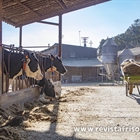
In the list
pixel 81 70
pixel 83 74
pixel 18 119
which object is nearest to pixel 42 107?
pixel 18 119

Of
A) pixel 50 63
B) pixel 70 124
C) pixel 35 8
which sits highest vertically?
pixel 35 8

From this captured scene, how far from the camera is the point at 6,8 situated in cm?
681

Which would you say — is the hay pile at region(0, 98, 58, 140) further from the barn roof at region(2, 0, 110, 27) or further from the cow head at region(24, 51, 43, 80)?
the barn roof at region(2, 0, 110, 27)

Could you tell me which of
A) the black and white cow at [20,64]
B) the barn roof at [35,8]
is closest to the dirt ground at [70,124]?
the black and white cow at [20,64]

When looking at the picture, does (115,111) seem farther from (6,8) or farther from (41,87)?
(6,8)

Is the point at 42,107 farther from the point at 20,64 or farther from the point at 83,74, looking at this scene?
the point at 83,74

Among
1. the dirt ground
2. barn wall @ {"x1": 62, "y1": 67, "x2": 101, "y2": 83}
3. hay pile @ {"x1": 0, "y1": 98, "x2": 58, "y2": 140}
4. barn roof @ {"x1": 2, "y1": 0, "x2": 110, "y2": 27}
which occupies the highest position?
barn roof @ {"x1": 2, "y1": 0, "x2": 110, "y2": 27}

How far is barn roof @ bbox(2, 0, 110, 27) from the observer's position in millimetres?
6646

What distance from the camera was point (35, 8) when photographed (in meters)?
7.22

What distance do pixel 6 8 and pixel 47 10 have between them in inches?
63.7

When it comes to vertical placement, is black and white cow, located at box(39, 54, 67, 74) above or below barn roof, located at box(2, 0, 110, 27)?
below

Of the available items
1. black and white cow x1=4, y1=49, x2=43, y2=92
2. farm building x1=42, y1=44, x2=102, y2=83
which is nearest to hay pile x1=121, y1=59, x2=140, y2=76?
black and white cow x1=4, y1=49, x2=43, y2=92

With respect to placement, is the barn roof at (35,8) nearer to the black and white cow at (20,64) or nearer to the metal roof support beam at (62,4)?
the metal roof support beam at (62,4)

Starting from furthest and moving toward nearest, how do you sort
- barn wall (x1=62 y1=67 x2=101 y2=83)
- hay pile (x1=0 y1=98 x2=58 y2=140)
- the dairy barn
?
barn wall (x1=62 y1=67 x2=101 y2=83), the dairy barn, hay pile (x1=0 y1=98 x2=58 y2=140)
